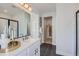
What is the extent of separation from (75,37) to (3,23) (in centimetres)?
112

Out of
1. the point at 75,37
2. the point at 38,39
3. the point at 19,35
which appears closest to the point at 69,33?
the point at 75,37

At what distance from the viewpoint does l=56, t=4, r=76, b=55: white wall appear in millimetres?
1543

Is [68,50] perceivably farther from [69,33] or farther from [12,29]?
[12,29]

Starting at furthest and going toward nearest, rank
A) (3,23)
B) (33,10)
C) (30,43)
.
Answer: (30,43), (33,10), (3,23)

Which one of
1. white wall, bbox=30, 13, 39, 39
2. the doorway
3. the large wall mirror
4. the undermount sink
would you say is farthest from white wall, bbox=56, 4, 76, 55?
the undermount sink

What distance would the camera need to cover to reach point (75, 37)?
5.16 ft

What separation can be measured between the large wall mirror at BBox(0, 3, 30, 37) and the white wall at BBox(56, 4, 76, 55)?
1.64ft

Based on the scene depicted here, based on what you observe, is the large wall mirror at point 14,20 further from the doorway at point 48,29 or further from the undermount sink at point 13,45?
the doorway at point 48,29

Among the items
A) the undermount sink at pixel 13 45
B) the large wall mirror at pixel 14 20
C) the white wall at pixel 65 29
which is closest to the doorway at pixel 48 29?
the white wall at pixel 65 29

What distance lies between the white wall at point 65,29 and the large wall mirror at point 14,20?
50 centimetres

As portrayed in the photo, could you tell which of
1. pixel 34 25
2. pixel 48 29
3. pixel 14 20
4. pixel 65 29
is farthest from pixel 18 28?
pixel 65 29

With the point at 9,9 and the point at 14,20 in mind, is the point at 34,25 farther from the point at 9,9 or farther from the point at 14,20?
the point at 9,9

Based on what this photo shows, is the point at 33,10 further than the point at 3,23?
Yes

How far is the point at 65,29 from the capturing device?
1.55 meters
